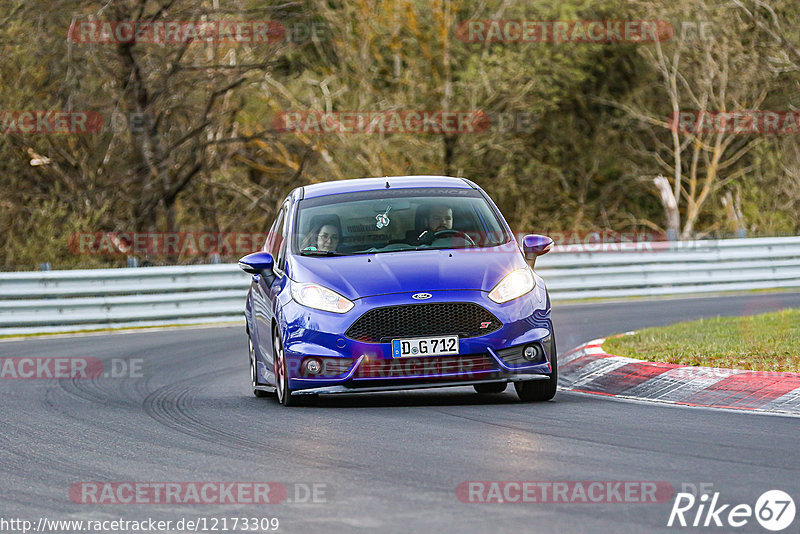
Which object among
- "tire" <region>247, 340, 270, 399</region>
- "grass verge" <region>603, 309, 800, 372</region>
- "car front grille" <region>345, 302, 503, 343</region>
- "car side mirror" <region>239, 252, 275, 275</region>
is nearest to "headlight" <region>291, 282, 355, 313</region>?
"car front grille" <region>345, 302, 503, 343</region>

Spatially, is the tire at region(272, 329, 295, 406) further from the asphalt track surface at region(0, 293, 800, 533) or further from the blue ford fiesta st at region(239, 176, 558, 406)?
the asphalt track surface at region(0, 293, 800, 533)

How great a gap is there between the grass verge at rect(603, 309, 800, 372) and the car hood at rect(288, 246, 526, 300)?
208cm

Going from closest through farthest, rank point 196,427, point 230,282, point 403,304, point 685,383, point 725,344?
1. point 196,427
2. point 403,304
3. point 685,383
4. point 725,344
5. point 230,282

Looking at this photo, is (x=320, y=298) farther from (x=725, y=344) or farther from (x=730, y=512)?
(x=730, y=512)

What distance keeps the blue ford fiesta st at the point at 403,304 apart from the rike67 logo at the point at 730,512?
3.96m

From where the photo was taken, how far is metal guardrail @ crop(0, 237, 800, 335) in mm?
21797

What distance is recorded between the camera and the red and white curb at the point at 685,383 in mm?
10055

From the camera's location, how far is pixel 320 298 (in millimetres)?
10508

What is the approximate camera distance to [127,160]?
28734 millimetres

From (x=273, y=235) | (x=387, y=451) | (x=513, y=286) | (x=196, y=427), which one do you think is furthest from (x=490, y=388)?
(x=387, y=451)

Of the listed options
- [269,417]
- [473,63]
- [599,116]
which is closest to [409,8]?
[473,63]

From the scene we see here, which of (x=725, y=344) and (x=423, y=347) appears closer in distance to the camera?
(x=423, y=347)

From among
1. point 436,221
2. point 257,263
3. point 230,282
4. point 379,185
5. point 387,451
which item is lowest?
point 230,282

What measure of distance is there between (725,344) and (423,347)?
4.02 metres
